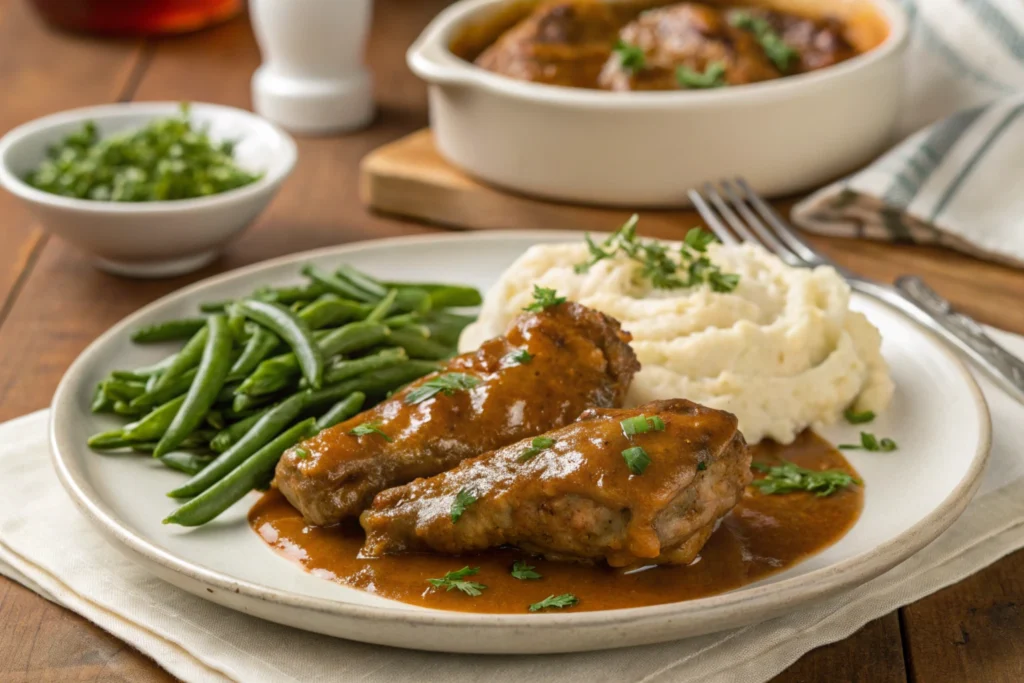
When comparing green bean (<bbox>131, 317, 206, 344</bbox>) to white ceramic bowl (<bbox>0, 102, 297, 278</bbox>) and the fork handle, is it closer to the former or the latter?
white ceramic bowl (<bbox>0, 102, 297, 278</bbox>)

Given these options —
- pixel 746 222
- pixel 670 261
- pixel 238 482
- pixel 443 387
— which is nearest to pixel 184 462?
pixel 238 482

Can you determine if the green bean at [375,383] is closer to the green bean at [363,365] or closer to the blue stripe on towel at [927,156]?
the green bean at [363,365]

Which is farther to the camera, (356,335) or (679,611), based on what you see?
(356,335)

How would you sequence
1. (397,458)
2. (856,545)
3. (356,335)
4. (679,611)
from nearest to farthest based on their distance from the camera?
(679,611) → (856,545) → (397,458) → (356,335)

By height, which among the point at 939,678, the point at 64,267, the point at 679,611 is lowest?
the point at 64,267

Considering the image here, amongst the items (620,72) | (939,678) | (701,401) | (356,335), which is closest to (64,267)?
(356,335)

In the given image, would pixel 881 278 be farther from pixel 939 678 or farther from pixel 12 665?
pixel 12 665
